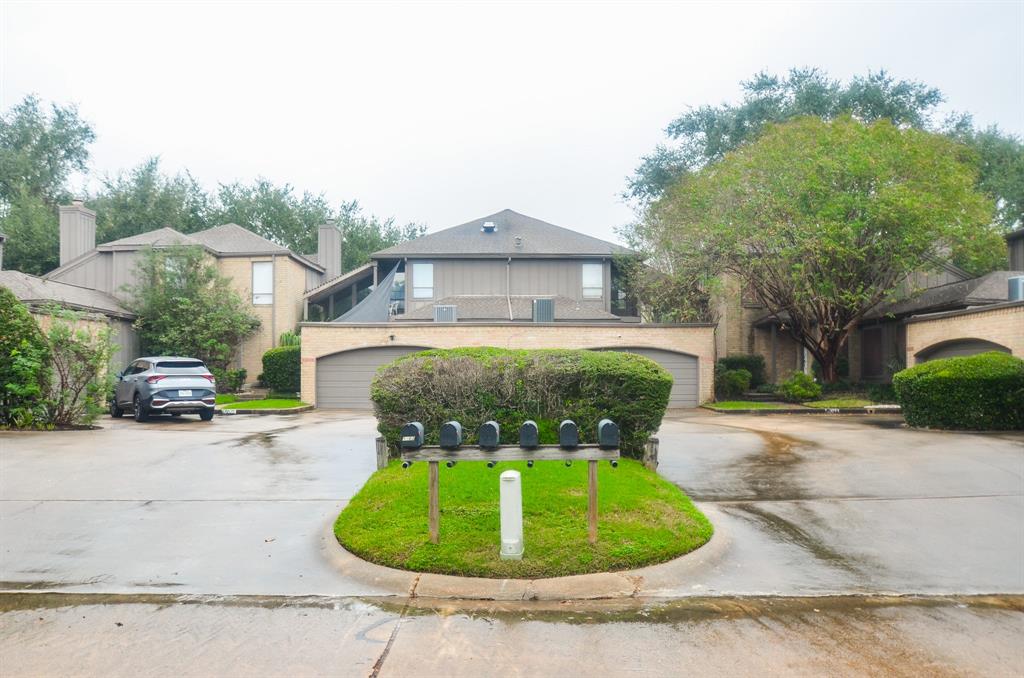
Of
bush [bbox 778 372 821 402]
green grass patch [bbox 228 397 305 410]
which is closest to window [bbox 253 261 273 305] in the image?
green grass patch [bbox 228 397 305 410]

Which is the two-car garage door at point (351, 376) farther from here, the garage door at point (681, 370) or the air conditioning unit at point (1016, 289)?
the air conditioning unit at point (1016, 289)

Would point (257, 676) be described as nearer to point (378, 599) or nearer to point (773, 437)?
point (378, 599)

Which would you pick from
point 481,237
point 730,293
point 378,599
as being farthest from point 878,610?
point 481,237

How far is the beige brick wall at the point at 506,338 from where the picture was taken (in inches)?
1017

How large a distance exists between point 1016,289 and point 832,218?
562 centimetres

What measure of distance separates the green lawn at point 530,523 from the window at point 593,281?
2390 centimetres

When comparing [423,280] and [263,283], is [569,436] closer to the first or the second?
[423,280]

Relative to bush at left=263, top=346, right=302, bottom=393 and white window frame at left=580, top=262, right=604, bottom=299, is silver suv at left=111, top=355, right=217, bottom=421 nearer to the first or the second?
bush at left=263, top=346, right=302, bottom=393

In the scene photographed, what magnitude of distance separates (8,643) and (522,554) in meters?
3.46

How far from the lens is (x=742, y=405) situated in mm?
24344

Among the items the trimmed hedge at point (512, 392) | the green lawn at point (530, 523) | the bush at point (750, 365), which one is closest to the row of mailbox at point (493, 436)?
the green lawn at point (530, 523)

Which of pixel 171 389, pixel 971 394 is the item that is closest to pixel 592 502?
pixel 971 394

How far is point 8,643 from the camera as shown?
178 inches

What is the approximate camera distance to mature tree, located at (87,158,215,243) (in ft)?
144
